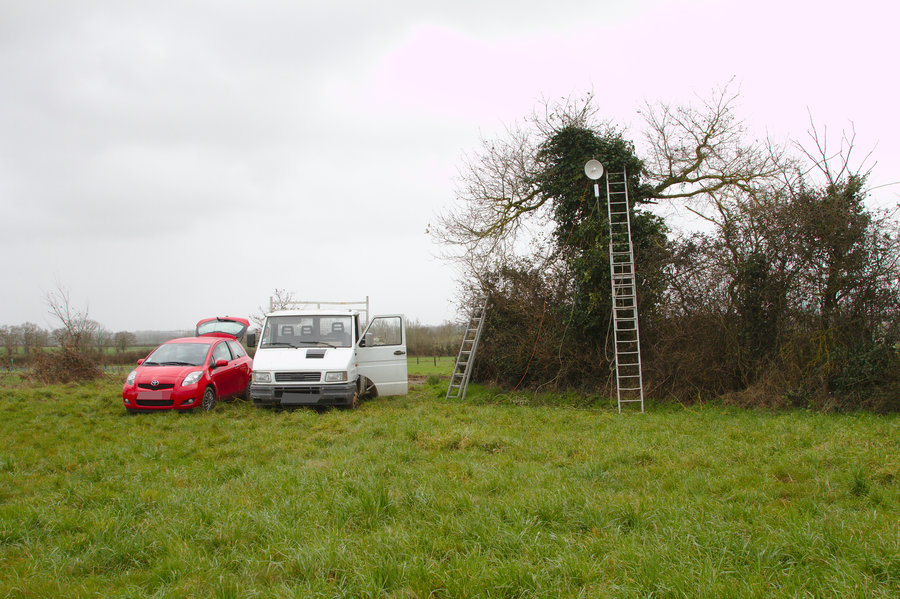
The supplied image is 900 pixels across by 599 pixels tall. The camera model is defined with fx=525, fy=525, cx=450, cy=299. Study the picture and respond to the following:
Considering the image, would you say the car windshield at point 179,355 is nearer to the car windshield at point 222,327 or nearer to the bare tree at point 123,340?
the car windshield at point 222,327

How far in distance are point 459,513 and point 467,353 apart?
9.87 meters

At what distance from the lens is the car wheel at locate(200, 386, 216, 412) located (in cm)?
1033

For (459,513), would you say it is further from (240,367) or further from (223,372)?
(240,367)

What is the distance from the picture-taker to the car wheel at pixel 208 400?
10326mm

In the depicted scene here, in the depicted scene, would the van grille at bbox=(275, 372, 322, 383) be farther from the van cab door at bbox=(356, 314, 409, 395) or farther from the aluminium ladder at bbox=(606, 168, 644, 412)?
the aluminium ladder at bbox=(606, 168, 644, 412)

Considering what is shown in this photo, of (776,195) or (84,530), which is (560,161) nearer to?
(776,195)

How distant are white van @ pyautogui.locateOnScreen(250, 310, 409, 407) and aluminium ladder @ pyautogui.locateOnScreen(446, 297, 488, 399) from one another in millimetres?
1708

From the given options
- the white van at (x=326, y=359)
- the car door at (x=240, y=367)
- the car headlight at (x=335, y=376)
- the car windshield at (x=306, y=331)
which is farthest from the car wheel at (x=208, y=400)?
the car headlight at (x=335, y=376)

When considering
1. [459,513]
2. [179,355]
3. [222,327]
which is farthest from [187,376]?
[459,513]

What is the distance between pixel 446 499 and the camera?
420 cm

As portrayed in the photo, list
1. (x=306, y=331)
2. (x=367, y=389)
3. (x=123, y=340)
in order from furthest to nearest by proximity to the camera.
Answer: (x=123, y=340) < (x=367, y=389) < (x=306, y=331)

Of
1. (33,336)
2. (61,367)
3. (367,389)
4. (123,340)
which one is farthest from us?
(123,340)

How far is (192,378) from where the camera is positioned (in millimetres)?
10172

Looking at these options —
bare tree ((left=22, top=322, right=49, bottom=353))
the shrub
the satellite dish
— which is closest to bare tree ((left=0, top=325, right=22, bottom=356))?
bare tree ((left=22, top=322, right=49, bottom=353))
